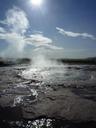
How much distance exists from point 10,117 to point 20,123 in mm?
733

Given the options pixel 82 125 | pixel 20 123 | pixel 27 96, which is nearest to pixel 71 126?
pixel 82 125

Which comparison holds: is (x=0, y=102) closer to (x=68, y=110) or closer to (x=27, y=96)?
(x=27, y=96)

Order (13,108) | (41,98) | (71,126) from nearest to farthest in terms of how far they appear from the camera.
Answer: (71,126)
(13,108)
(41,98)

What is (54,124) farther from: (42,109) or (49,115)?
(42,109)

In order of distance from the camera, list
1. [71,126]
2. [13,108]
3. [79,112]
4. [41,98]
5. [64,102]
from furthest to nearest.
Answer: [41,98] < [64,102] < [13,108] < [79,112] < [71,126]

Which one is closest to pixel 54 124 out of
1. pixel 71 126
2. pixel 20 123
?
pixel 71 126

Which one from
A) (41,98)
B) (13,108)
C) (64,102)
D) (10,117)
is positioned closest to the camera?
(10,117)

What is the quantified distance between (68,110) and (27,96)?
9.48ft

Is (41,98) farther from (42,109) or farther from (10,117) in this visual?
(10,117)

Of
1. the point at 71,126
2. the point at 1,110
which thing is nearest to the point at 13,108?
the point at 1,110

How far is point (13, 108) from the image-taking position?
7.25 metres

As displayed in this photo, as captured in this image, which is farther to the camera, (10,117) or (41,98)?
(41,98)

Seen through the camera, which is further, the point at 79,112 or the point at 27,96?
the point at 27,96

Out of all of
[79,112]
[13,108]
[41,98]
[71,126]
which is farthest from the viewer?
[41,98]
